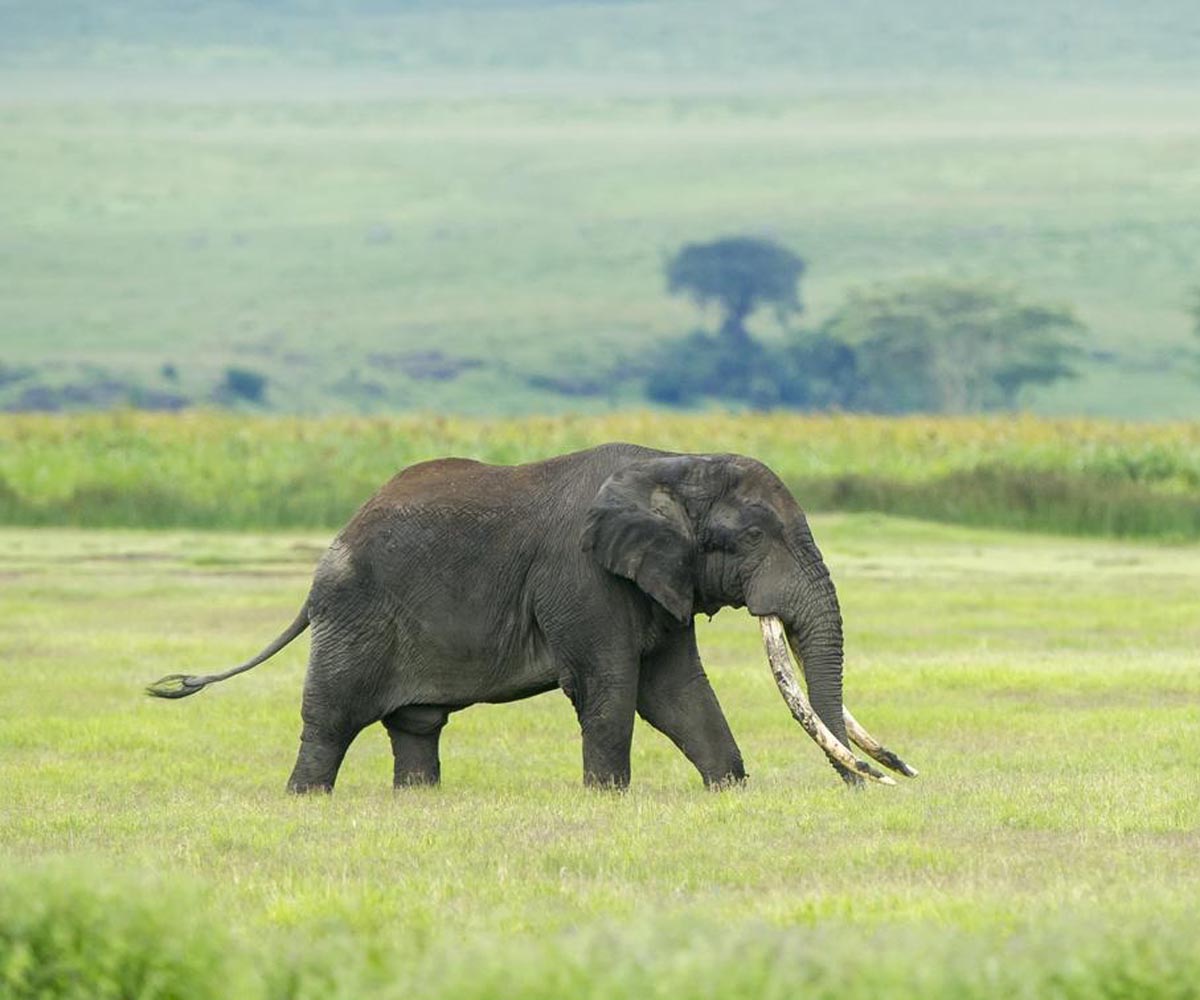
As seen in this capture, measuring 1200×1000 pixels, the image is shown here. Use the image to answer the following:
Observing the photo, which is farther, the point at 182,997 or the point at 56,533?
the point at 56,533

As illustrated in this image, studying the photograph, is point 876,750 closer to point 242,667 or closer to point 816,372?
point 242,667

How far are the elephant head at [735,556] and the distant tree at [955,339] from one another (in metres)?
121

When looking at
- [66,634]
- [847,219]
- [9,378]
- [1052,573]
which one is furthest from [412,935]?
[847,219]

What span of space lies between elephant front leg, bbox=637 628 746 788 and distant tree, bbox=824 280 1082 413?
12029 centimetres

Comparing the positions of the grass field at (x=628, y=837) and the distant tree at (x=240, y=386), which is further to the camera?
the distant tree at (x=240, y=386)

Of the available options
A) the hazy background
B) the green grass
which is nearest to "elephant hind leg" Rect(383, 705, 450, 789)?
the hazy background

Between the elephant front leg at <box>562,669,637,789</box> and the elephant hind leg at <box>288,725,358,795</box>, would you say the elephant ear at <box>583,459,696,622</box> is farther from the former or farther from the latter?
the elephant hind leg at <box>288,725,358,795</box>

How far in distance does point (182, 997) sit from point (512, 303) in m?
158

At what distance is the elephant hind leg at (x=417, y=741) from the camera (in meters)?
14.0

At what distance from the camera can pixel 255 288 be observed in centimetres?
17000

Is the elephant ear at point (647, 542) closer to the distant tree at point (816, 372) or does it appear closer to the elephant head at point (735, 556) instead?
the elephant head at point (735, 556)

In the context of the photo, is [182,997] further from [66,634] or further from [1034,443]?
[1034,443]

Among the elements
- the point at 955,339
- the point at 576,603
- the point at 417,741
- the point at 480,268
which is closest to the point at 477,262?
the point at 480,268

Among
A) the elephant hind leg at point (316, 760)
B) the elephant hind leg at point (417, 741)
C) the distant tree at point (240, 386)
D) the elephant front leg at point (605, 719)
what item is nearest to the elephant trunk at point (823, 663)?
the elephant front leg at point (605, 719)
